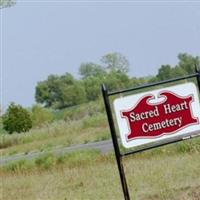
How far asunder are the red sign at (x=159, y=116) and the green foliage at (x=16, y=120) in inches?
994

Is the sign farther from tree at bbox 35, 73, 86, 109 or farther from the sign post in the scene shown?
tree at bbox 35, 73, 86, 109

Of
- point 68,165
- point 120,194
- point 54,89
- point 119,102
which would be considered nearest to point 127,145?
point 119,102

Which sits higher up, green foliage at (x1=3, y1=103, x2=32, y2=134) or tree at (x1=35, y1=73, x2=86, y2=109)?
tree at (x1=35, y1=73, x2=86, y2=109)

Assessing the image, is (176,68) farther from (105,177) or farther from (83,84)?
(105,177)

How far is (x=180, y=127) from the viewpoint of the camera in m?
5.92

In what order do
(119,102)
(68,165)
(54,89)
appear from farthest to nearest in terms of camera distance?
(54,89), (68,165), (119,102)

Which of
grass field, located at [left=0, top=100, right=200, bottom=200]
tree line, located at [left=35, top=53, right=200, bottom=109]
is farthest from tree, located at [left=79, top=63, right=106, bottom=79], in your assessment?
grass field, located at [left=0, top=100, right=200, bottom=200]

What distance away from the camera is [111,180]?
8.70 metres

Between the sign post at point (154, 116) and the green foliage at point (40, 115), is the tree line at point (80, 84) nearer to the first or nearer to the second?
the green foliage at point (40, 115)

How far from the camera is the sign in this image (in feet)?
18.6

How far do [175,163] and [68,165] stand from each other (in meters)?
3.68

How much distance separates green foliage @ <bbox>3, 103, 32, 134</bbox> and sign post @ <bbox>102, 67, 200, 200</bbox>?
25.2 meters

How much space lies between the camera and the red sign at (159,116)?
5691 mm

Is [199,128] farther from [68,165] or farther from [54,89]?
[54,89]
